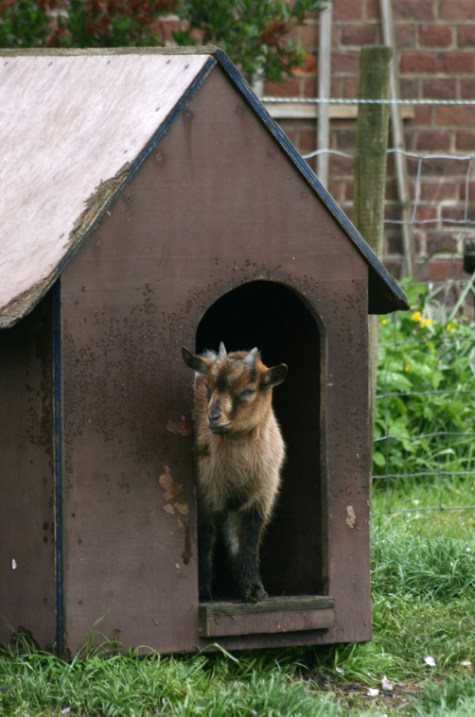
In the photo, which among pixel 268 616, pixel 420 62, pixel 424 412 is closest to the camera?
pixel 268 616

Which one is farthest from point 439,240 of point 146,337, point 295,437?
point 146,337

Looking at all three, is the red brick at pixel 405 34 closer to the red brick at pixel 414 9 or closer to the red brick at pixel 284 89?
the red brick at pixel 414 9

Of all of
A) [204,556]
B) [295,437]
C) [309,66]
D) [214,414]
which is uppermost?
[309,66]

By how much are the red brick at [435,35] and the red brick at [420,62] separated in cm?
9

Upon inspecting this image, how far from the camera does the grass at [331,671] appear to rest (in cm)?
506

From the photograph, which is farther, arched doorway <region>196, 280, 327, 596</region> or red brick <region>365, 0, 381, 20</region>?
red brick <region>365, 0, 381, 20</region>

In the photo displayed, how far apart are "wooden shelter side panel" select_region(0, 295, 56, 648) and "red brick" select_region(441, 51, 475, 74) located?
6858 millimetres

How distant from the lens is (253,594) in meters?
5.69

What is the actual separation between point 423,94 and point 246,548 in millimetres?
6701

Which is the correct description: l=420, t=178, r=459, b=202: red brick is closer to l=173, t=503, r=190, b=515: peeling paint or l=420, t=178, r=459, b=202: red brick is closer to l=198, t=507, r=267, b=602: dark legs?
l=198, t=507, r=267, b=602: dark legs

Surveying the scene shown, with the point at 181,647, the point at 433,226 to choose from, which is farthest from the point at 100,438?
the point at 433,226

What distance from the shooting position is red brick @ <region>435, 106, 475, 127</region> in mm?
11602

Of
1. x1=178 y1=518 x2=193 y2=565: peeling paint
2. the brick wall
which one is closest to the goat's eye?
x1=178 y1=518 x2=193 y2=565: peeling paint

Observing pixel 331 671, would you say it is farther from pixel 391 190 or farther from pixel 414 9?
pixel 414 9
